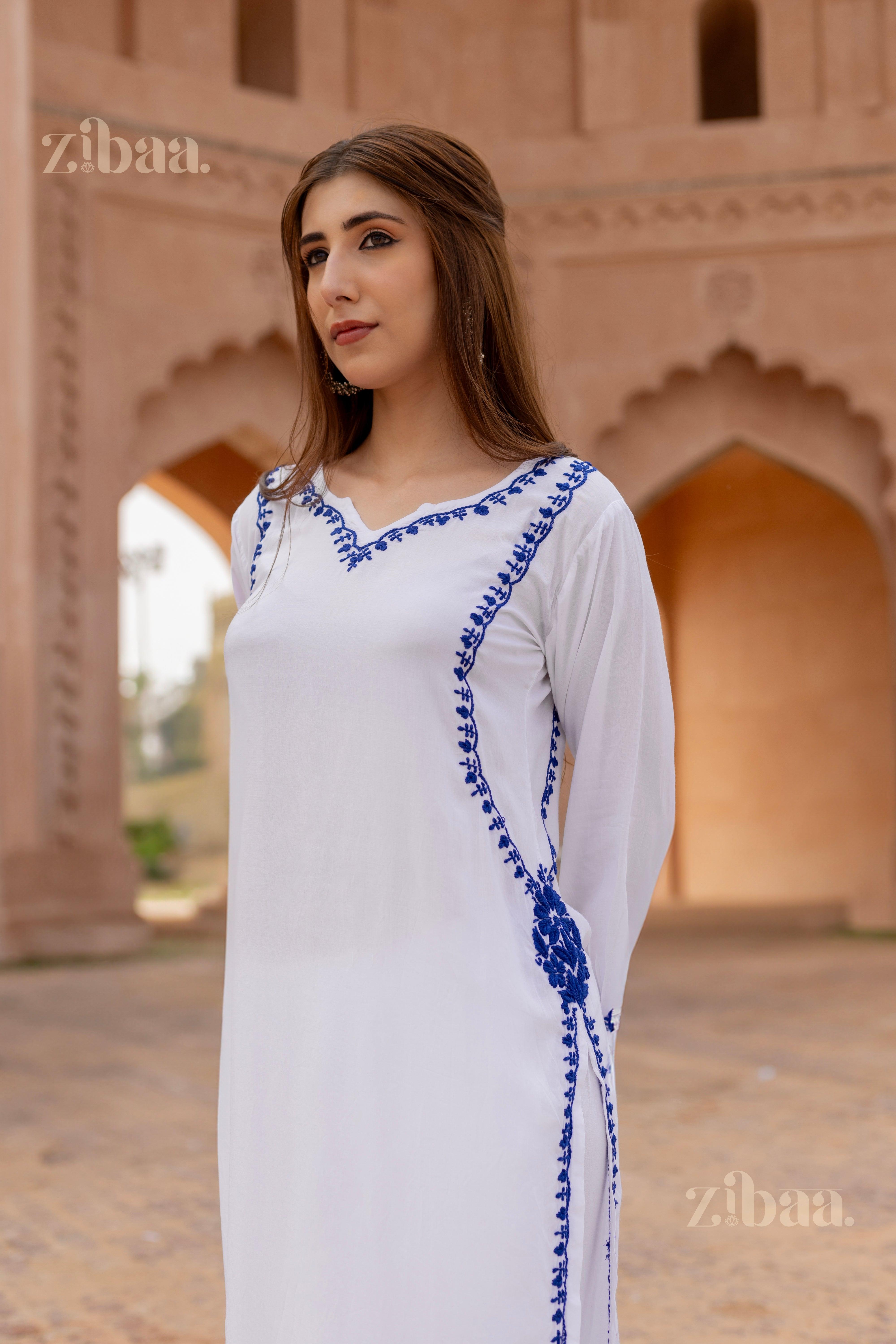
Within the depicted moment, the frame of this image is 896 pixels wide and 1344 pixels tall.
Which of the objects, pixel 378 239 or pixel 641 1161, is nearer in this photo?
pixel 378 239

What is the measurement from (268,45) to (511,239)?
6.83ft

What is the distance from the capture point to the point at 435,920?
44.0 inches

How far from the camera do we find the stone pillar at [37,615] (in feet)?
23.0

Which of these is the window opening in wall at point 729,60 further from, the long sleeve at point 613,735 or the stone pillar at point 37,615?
the long sleeve at point 613,735

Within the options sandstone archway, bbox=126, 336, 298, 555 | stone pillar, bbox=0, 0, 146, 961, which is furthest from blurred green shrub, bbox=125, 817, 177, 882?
stone pillar, bbox=0, 0, 146, 961

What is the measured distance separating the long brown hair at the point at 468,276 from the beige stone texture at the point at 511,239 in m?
6.17

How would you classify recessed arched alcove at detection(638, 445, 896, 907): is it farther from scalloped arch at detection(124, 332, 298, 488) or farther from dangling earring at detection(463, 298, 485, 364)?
dangling earring at detection(463, 298, 485, 364)

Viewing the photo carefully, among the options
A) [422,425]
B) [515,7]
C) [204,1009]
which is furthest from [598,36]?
[422,425]

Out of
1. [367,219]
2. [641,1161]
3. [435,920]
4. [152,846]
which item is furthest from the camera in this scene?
[152,846]

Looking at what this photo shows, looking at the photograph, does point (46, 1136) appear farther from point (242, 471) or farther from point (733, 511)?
point (733, 511)

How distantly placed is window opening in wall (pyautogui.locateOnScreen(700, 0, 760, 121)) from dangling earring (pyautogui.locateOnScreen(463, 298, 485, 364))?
8686 mm

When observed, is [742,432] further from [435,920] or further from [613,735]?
[435,920]

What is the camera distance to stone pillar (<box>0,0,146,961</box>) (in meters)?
7.00

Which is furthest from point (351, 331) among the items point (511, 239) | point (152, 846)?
point (152, 846)
